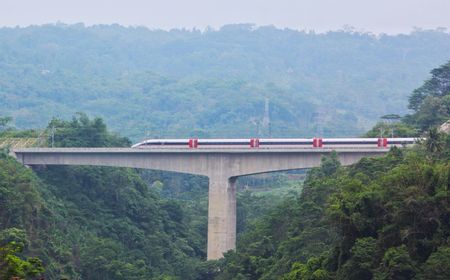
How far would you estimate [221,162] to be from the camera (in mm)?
97000

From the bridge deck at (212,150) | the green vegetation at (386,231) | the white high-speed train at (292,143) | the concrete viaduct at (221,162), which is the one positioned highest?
the white high-speed train at (292,143)

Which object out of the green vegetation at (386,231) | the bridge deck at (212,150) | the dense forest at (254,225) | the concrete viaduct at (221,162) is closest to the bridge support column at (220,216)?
the concrete viaduct at (221,162)

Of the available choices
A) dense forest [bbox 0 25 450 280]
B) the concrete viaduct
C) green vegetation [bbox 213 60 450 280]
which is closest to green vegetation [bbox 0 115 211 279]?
dense forest [bbox 0 25 450 280]

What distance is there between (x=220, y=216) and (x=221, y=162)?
384 cm

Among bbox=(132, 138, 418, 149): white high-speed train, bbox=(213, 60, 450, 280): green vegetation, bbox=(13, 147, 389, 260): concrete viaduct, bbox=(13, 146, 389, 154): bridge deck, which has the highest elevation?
bbox=(132, 138, 418, 149): white high-speed train

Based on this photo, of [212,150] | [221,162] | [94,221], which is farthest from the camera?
[94,221]

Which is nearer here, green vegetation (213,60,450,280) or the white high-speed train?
green vegetation (213,60,450,280)

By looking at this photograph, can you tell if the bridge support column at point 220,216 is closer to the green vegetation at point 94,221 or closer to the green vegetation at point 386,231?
the green vegetation at point 94,221

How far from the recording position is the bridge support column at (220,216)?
96.5 m

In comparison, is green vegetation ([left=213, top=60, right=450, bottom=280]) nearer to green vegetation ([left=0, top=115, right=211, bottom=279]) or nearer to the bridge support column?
green vegetation ([left=0, top=115, right=211, bottom=279])

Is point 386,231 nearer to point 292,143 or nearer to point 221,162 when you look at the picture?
point 292,143

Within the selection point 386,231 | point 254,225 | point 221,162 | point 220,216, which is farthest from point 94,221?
point 386,231

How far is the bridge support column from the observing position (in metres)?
96.5

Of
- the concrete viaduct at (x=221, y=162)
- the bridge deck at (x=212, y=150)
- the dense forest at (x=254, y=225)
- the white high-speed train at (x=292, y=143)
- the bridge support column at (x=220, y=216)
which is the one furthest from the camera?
the bridge support column at (x=220, y=216)
